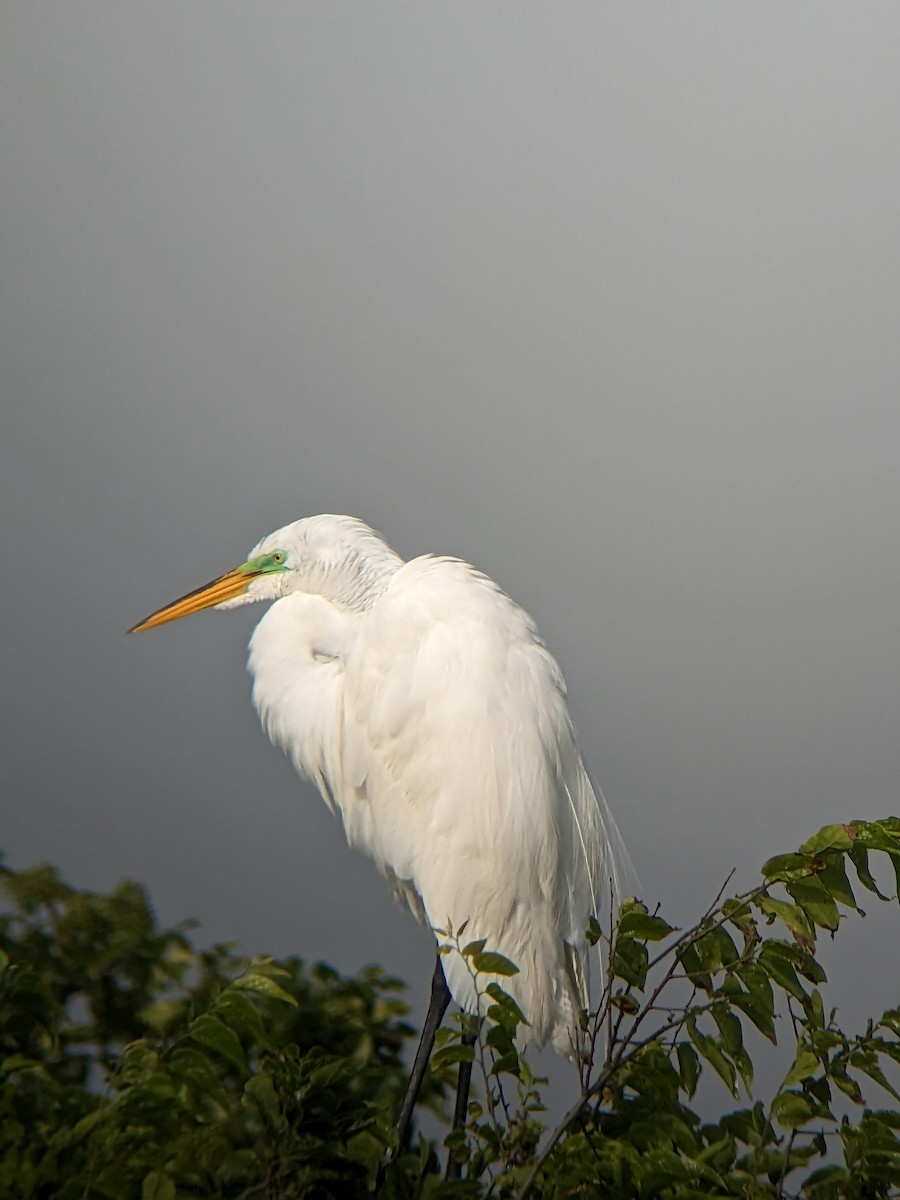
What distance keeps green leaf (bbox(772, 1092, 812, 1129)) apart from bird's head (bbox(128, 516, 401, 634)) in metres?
1.11

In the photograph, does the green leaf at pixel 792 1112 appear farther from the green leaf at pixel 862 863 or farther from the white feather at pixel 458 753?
the white feather at pixel 458 753

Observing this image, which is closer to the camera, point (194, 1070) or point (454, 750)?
Answer: point (194, 1070)

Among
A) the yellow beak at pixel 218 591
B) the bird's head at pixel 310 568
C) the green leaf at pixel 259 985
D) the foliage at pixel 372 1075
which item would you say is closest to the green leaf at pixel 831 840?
the foliage at pixel 372 1075

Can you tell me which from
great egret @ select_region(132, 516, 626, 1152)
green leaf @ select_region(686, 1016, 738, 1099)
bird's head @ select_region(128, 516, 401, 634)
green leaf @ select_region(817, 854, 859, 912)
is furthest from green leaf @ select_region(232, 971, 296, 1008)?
bird's head @ select_region(128, 516, 401, 634)

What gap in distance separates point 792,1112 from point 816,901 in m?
0.18

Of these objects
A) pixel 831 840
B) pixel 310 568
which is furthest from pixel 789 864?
pixel 310 568

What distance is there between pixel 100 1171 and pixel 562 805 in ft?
3.61

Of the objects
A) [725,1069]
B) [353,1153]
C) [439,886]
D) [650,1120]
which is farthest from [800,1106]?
[439,886]

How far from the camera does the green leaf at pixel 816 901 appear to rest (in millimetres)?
1032

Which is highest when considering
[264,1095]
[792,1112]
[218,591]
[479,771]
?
[218,591]

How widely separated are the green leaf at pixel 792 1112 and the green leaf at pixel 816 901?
15 centimetres

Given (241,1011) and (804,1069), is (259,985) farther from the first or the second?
(804,1069)

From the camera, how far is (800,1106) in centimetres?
102

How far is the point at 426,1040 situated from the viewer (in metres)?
1.83
